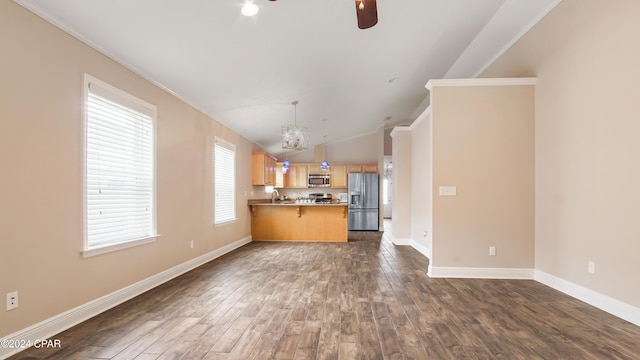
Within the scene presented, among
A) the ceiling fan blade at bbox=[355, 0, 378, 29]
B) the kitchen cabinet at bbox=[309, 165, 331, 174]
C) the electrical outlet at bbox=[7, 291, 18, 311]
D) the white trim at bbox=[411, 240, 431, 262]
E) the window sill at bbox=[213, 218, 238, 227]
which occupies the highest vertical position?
the ceiling fan blade at bbox=[355, 0, 378, 29]

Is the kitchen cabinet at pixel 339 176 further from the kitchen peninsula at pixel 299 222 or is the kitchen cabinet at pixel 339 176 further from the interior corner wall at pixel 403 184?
the interior corner wall at pixel 403 184

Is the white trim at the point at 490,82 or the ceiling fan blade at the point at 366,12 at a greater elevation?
the white trim at the point at 490,82

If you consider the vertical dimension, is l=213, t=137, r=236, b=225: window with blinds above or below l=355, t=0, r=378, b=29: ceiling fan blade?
below

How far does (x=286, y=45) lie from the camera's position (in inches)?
131

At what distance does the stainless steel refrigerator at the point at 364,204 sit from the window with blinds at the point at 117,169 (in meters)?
6.49

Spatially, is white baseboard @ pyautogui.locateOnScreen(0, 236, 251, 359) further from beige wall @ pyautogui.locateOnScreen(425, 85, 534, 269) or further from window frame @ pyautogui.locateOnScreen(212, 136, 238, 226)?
beige wall @ pyautogui.locateOnScreen(425, 85, 534, 269)

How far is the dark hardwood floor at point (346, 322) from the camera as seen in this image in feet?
6.71

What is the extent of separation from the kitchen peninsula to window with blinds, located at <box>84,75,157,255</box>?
352 centimetres

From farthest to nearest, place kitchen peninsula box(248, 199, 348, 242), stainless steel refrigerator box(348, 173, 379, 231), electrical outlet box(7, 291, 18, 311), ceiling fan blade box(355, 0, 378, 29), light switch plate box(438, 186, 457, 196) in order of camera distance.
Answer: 1. stainless steel refrigerator box(348, 173, 379, 231)
2. kitchen peninsula box(248, 199, 348, 242)
3. light switch plate box(438, 186, 457, 196)
4. electrical outlet box(7, 291, 18, 311)
5. ceiling fan blade box(355, 0, 378, 29)

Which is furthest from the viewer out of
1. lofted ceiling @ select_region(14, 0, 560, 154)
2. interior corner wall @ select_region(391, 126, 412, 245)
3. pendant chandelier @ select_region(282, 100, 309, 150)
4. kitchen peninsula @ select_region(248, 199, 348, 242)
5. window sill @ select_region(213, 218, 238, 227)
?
kitchen peninsula @ select_region(248, 199, 348, 242)

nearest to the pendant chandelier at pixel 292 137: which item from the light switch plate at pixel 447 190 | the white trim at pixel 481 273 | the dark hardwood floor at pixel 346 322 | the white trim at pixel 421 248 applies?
the dark hardwood floor at pixel 346 322

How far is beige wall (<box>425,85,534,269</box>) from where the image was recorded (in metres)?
3.89

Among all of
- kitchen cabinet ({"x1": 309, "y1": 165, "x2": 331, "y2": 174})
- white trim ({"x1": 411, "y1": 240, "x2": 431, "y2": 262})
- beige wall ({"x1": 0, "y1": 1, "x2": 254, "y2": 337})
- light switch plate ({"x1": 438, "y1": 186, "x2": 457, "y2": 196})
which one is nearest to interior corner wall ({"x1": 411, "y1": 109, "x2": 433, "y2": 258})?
white trim ({"x1": 411, "y1": 240, "x2": 431, "y2": 262})

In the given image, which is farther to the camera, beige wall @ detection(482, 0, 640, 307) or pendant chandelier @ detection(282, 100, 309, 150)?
pendant chandelier @ detection(282, 100, 309, 150)
